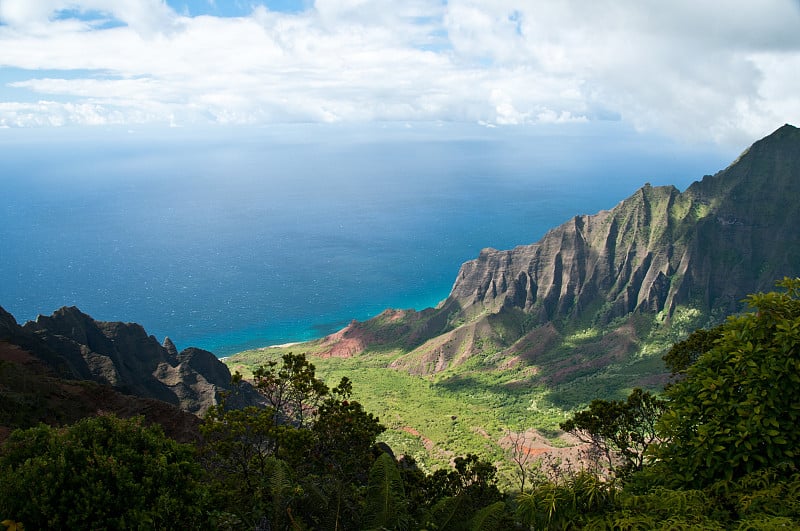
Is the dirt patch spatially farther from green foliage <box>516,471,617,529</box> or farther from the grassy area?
green foliage <box>516,471,617,529</box>

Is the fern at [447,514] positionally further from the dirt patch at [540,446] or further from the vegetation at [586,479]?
the dirt patch at [540,446]

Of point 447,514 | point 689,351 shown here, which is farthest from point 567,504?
point 689,351

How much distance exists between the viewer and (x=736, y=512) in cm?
859

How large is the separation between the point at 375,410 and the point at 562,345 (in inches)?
1555

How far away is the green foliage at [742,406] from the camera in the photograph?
30.0 ft

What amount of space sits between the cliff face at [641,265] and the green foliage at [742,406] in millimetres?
80663

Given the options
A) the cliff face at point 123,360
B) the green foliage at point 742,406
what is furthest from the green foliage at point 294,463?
the cliff face at point 123,360

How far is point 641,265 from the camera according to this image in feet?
316

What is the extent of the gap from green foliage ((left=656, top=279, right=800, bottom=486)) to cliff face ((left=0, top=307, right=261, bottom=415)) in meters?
37.5

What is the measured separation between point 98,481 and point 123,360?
153ft

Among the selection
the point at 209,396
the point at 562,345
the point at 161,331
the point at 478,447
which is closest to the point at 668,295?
the point at 562,345

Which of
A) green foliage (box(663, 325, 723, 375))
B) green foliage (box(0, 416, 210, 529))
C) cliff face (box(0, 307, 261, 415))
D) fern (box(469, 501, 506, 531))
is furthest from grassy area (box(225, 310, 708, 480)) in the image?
green foliage (box(0, 416, 210, 529))

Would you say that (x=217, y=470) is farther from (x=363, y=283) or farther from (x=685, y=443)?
(x=363, y=283)

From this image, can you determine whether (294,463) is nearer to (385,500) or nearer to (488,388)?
(385,500)
